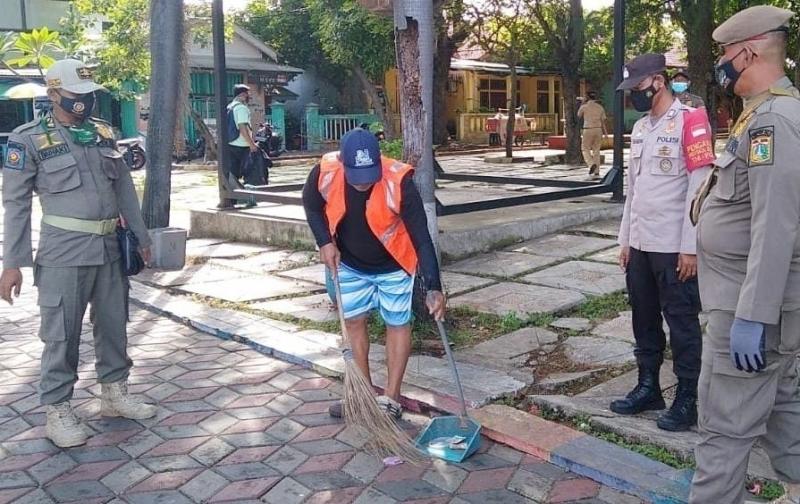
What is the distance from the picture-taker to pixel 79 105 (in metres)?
4.01

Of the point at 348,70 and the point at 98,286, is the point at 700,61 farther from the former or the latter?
the point at 348,70

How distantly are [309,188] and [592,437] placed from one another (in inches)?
70.8

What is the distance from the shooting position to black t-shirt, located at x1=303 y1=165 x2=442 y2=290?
3.97 m

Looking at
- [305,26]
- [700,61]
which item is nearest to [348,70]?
[305,26]

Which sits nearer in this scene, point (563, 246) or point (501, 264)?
point (501, 264)

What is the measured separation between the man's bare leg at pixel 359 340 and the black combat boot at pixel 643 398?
1262 mm

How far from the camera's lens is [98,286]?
4.18 meters

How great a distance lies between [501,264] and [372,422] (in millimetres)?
3980

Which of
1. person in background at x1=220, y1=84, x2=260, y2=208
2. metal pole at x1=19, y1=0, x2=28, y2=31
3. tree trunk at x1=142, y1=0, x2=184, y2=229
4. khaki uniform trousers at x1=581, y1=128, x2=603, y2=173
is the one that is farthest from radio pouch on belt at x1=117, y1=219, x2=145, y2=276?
metal pole at x1=19, y1=0, x2=28, y2=31

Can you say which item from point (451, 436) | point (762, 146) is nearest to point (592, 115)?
point (451, 436)

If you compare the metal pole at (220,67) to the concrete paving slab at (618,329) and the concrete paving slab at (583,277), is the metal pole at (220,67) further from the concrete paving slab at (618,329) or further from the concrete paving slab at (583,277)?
the concrete paving slab at (618,329)

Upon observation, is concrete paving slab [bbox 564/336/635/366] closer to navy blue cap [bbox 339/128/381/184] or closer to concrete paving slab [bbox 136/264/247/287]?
navy blue cap [bbox 339/128/381/184]

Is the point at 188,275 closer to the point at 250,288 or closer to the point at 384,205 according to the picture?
the point at 250,288

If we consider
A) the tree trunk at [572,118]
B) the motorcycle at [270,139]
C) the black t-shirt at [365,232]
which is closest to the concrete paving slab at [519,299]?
the black t-shirt at [365,232]
